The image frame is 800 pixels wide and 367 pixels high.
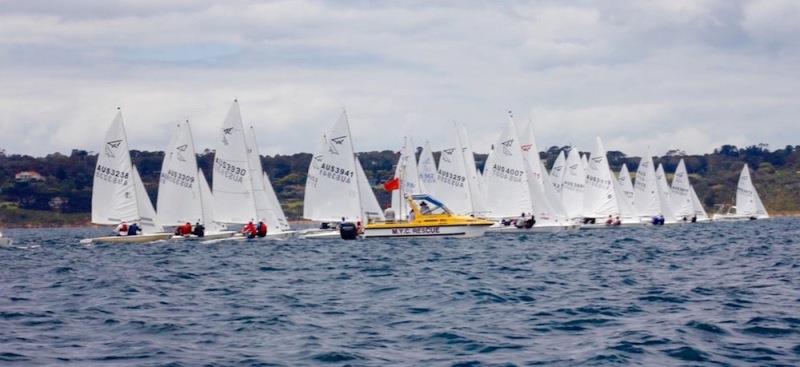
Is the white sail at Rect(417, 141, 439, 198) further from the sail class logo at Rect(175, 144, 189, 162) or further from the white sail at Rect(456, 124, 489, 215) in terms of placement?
the sail class logo at Rect(175, 144, 189, 162)

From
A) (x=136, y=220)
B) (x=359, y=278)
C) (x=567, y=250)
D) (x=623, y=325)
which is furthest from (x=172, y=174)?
Result: (x=623, y=325)

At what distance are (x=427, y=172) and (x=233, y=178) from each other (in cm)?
2199

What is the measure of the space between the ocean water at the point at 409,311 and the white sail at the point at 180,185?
70.6 feet

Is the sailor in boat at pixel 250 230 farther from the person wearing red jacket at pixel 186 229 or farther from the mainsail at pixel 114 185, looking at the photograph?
the mainsail at pixel 114 185

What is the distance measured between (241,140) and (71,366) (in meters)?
48.5

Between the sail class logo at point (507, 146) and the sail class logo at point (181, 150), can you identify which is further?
the sail class logo at point (507, 146)

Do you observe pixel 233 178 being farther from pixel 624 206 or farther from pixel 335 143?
pixel 624 206

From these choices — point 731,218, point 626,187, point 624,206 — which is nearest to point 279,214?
point 624,206

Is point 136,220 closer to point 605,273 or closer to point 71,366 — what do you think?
point 605,273

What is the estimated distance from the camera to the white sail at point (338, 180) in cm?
6656

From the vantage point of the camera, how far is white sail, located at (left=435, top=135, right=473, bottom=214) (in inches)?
2926

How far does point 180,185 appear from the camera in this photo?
216 ft

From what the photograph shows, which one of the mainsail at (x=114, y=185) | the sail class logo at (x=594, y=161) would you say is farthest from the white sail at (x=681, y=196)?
the mainsail at (x=114, y=185)

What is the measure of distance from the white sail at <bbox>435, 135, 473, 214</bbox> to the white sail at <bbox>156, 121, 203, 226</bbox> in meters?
17.1
